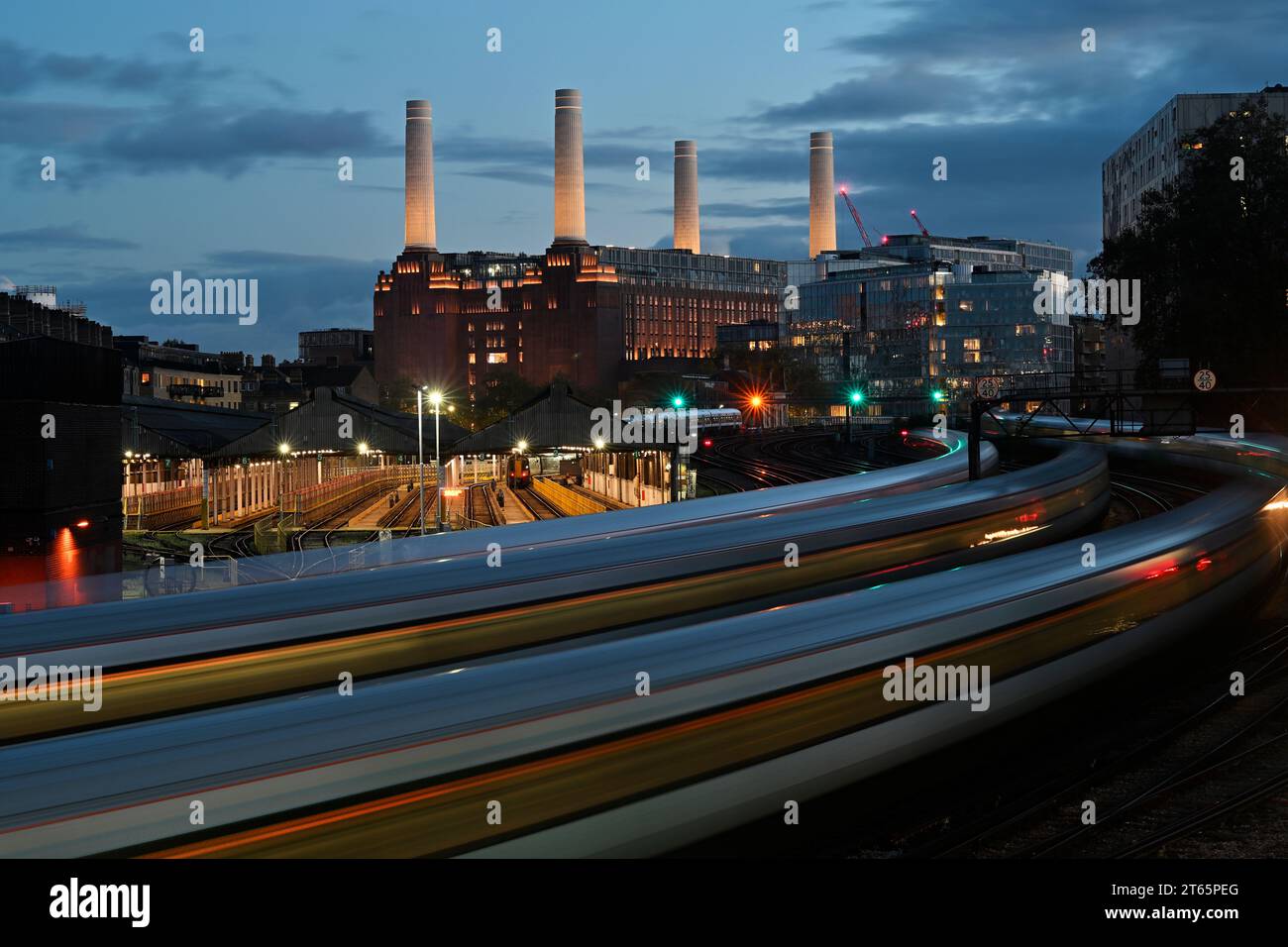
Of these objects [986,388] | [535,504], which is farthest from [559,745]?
[535,504]

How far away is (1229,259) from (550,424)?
3187 cm

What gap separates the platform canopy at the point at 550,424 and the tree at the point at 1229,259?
2538 cm

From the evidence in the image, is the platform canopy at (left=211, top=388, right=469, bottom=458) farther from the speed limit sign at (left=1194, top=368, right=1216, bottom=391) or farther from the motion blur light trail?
the motion blur light trail

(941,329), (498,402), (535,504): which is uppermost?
(941,329)

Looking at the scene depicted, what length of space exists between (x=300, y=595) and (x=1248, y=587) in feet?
62.0

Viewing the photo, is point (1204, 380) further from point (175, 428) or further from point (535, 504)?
point (535, 504)

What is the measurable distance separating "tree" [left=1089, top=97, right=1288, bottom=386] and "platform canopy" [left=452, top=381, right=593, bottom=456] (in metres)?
25.4

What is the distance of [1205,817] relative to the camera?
14.4 meters

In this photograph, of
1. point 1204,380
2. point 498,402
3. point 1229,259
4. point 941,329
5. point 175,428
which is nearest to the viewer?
point 1204,380

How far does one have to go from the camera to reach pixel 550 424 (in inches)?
2093

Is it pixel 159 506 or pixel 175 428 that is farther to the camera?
pixel 159 506

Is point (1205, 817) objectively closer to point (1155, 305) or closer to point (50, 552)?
point (50, 552)

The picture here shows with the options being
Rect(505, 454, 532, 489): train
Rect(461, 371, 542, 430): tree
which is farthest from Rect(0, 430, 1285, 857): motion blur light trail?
Rect(461, 371, 542, 430): tree
